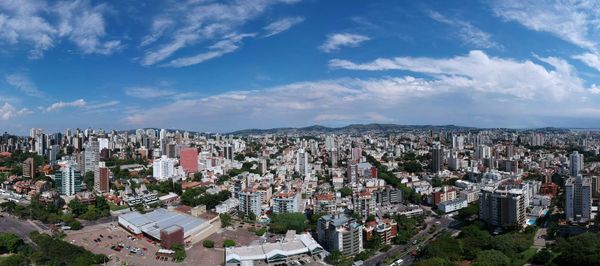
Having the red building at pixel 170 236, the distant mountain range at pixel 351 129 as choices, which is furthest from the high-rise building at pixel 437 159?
the distant mountain range at pixel 351 129

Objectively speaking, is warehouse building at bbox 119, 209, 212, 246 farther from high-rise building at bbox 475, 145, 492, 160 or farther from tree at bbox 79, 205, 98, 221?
high-rise building at bbox 475, 145, 492, 160

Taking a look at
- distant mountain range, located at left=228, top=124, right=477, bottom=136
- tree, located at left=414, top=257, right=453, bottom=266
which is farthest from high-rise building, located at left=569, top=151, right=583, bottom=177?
distant mountain range, located at left=228, top=124, right=477, bottom=136

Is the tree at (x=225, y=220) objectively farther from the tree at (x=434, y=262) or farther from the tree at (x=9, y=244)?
the tree at (x=434, y=262)

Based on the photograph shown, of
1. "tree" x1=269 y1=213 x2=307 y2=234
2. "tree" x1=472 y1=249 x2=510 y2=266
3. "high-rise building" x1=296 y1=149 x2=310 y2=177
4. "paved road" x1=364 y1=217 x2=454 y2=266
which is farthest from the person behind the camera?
"high-rise building" x1=296 y1=149 x2=310 y2=177

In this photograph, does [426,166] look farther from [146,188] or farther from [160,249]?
[160,249]

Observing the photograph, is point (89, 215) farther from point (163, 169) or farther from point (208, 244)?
point (163, 169)
